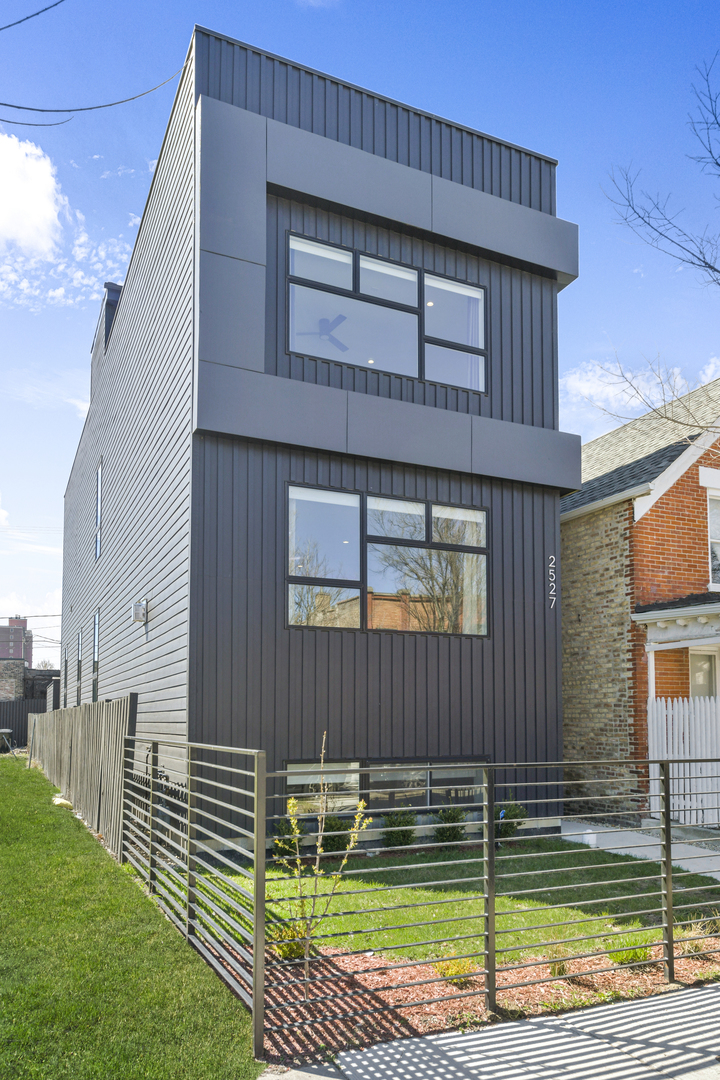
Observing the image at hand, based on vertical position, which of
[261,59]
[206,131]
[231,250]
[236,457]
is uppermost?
[261,59]

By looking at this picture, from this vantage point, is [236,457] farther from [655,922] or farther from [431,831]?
[655,922]

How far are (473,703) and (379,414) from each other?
3703 millimetres

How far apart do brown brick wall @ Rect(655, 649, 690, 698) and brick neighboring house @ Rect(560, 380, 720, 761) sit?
0.01 metres

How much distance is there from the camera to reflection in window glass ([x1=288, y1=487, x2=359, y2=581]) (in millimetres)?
9328

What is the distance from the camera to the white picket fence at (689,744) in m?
10.1

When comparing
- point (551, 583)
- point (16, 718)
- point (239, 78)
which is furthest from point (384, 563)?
point (16, 718)

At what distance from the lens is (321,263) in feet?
32.3

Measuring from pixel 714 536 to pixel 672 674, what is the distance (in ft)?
7.89

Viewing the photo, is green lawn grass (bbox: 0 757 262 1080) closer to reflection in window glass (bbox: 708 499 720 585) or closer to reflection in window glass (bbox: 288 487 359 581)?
reflection in window glass (bbox: 288 487 359 581)

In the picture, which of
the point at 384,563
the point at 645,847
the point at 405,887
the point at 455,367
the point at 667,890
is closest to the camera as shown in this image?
the point at 405,887

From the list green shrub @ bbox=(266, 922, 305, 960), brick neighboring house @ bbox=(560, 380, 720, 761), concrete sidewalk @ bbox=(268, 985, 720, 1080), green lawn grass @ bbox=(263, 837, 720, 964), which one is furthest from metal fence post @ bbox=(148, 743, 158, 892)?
brick neighboring house @ bbox=(560, 380, 720, 761)

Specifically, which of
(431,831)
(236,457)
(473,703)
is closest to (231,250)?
(236,457)

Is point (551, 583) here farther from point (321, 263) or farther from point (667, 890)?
point (667, 890)

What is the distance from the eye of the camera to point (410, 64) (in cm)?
1116
